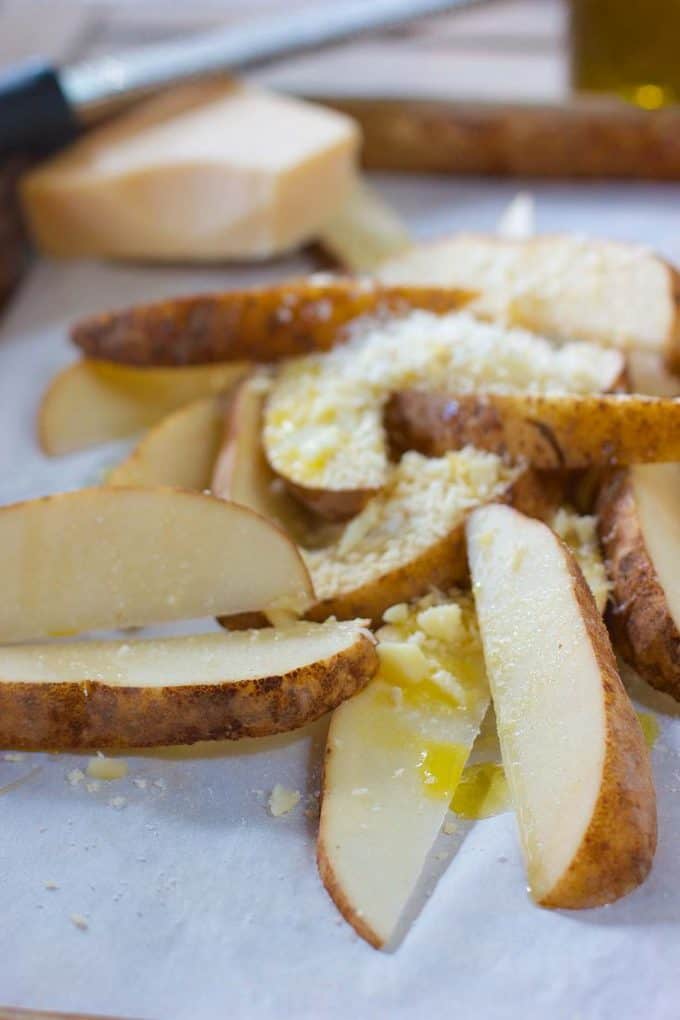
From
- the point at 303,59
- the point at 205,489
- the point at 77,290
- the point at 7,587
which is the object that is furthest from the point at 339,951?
the point at 303,59

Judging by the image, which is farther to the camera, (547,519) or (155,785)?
(547,519)

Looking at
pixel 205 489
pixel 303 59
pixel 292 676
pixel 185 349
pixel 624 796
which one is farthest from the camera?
pixel 303 59

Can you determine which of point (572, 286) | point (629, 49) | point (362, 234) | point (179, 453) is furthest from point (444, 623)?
point (629, 49)

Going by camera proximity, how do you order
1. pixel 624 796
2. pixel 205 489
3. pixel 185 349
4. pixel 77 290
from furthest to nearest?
1. pixel 77 290
2. pixel 185 349
3. pixel 205 489
4. pixel 624 796

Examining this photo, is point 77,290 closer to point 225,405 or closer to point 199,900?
point 225,405

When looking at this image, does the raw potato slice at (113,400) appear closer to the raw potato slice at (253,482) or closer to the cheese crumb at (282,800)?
the raw potato slice at (253,482)

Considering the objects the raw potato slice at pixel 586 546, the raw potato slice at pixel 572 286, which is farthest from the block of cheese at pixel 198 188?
the raw potato slice at pixel 586 546

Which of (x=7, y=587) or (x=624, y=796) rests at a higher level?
(x=7, y=587)
